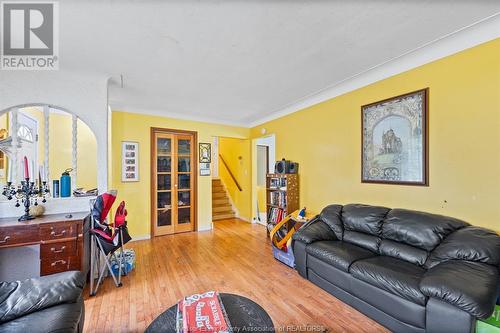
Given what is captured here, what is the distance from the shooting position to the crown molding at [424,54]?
2021 mm

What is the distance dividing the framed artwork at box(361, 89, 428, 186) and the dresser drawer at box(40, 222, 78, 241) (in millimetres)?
3678

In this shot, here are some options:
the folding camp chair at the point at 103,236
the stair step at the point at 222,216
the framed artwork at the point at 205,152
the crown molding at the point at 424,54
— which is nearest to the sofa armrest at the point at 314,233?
the crown molding at the point at 424,54

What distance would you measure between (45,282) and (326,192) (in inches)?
139

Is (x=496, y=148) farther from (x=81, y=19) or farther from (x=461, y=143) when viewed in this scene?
(x=81, y=19)

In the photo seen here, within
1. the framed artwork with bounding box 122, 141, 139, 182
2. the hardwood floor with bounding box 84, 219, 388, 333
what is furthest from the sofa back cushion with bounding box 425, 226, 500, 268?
the framed artwork with bounding box 122, 141, 139, 182

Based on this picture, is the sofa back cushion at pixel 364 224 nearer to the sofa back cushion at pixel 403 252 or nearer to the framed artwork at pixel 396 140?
the sofa back cushion at pixel 403 252

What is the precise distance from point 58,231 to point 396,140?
404 centimetres

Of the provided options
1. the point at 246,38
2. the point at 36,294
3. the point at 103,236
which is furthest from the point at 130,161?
the point at 246,38

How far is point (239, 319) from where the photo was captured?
4.55ft

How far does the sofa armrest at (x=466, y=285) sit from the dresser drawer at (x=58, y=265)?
3.26m

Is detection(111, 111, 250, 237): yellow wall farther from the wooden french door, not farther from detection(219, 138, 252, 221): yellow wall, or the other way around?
detection(219, 138, 252, 221): yellow wall

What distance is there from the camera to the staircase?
6.48 metres

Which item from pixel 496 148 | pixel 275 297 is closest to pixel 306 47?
pixel 496 148

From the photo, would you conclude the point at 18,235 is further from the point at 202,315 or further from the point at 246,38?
the point at 246,38
